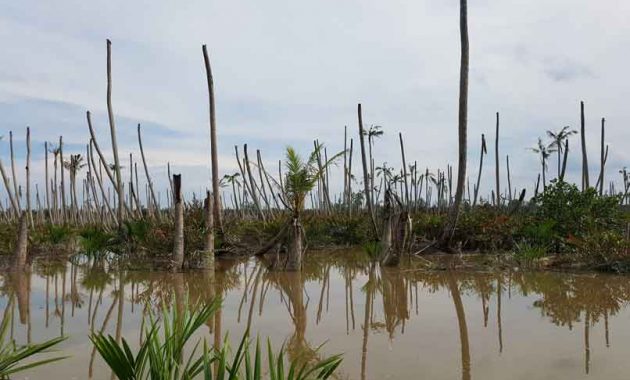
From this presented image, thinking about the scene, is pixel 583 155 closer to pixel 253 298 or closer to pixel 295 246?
pixel 295 246

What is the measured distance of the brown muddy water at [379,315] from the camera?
18.0 ft

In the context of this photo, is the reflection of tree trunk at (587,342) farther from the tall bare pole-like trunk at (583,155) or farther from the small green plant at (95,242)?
the tall bare pole-like trunk at (583,155)

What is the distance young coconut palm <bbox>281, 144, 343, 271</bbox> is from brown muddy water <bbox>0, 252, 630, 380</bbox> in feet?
1.97

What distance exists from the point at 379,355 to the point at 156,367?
321cm

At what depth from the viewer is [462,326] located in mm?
7328

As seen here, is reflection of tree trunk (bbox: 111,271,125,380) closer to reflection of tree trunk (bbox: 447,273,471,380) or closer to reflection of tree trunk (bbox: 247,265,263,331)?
reflection of tree trunk (bbox: 247,265,263,331)

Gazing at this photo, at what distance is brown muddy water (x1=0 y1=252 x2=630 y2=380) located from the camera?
216 inches

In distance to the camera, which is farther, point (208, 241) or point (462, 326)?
point (208, 241)

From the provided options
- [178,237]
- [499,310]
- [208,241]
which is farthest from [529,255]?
[178,237]

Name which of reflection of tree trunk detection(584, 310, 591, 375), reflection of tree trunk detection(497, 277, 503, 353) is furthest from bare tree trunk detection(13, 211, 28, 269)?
reflection of tree trunk detection(584, 310, 591, 375)

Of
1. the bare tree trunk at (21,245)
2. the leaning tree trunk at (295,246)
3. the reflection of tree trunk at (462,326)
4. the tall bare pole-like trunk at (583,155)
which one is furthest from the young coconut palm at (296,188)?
the tall bare pole-like trunk at (583,155)

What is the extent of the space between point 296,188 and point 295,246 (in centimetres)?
144

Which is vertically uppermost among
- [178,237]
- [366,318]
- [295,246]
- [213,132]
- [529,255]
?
[213,132]

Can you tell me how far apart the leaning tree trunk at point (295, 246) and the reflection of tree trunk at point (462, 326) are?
3480 mm
